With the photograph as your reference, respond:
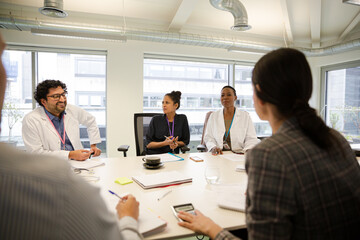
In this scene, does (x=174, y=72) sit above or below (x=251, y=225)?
above

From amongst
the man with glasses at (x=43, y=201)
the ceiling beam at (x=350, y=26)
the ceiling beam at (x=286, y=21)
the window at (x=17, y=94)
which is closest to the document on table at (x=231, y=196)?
the man with glasses at (x=43, y=201)

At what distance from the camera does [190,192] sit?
4.60 ft

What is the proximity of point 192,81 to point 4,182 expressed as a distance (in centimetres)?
514

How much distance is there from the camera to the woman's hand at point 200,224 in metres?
0.96

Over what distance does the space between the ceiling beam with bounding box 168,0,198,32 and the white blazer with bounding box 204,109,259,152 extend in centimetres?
178

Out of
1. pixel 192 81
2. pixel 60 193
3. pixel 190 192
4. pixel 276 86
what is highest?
pixel 192 81

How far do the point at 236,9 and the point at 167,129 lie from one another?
6.73 ft

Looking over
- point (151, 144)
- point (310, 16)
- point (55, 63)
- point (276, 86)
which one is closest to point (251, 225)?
point (276, 86)

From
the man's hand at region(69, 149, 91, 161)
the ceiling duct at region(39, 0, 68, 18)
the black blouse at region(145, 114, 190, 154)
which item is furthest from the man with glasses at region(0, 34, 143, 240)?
the ceiling duct at region(39, 0, 68, 18)

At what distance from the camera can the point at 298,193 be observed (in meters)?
0.72

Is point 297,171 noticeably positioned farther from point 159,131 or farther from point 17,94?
point 17,94

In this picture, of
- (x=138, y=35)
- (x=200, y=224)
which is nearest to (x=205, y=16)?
(x=138, y=35)

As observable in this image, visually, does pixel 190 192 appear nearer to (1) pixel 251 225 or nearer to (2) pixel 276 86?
(1) pixel 251 225

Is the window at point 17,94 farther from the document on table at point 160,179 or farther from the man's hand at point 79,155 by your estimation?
the document on table at point 160,179
